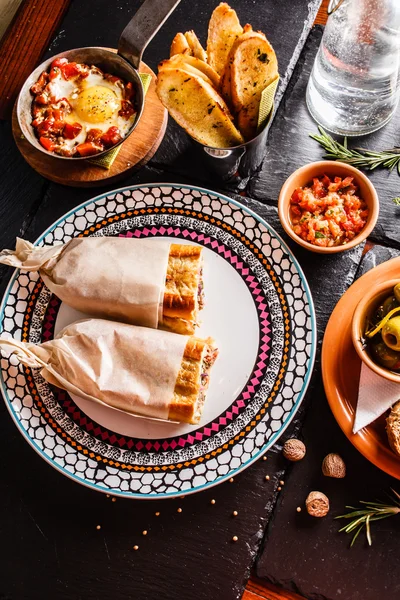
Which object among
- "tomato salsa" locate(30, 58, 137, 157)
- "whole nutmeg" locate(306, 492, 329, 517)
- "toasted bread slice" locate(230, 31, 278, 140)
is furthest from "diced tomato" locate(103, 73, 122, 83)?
"whole nutmeg" locate(306, 492, 329, 517)

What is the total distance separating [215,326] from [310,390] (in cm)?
45

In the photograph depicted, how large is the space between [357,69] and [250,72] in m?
0.51

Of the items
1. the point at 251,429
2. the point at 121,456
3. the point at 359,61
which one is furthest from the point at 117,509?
the point at 359,61

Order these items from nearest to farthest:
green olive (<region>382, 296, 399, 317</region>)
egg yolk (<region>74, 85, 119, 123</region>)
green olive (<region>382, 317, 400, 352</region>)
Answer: green olive (<region>382, 317, 400, 352</region>) → green olive (<region>382, 296, 399, 317</region>) → egg yolk (<region>74, 85, 119, 123</region>)

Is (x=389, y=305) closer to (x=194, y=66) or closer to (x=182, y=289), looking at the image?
(x=182, y=289)

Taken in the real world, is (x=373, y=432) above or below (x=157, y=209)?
below

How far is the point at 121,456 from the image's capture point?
2.44 meters

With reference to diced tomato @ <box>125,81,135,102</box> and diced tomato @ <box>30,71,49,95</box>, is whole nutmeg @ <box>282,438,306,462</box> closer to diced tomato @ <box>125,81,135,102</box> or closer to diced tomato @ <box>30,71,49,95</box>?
diced tomato @ <box>125,81,135,102</box>

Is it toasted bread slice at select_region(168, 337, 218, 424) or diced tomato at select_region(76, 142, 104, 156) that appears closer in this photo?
toasted bread slice at select_region(168, 337, 218, 424)

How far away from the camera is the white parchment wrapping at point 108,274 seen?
241 cm

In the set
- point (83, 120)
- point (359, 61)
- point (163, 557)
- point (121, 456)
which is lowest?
point (163, 557)

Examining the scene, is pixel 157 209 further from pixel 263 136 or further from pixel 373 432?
pixel 373 432

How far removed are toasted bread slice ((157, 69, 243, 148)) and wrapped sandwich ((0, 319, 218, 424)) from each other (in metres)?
0.75

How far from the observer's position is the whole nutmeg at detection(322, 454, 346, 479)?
7.95 feet
